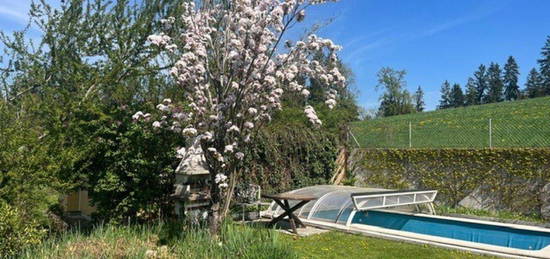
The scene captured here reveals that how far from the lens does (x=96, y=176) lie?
7.44 metres

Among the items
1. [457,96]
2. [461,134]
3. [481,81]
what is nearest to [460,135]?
[461,134]

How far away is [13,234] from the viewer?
195 inches

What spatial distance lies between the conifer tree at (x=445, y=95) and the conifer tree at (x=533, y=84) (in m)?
12.1

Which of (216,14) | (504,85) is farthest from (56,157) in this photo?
(504,85)

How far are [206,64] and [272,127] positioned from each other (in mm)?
5593

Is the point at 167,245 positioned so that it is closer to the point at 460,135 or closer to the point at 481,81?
the point at 460,135

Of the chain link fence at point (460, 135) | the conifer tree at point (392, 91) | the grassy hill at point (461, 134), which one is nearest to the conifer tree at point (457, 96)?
the conifer tree at point (392, 91)

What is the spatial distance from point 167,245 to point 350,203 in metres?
4.31

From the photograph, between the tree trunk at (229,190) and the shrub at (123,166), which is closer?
the tree trunk at (229,190)

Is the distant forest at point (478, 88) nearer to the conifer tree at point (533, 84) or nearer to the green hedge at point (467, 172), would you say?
the conifer tree at point (533, 84)

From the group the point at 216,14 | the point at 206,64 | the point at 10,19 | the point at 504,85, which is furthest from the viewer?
the point at 504,85

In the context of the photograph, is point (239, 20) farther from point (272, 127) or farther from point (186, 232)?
point (272, 127)

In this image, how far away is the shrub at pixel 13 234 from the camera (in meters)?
4.80

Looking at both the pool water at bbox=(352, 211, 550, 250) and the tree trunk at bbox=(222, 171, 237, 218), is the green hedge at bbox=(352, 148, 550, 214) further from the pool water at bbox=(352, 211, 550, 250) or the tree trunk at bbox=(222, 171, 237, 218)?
the tree trunk at bbox=(222, 171, 237, 218)
